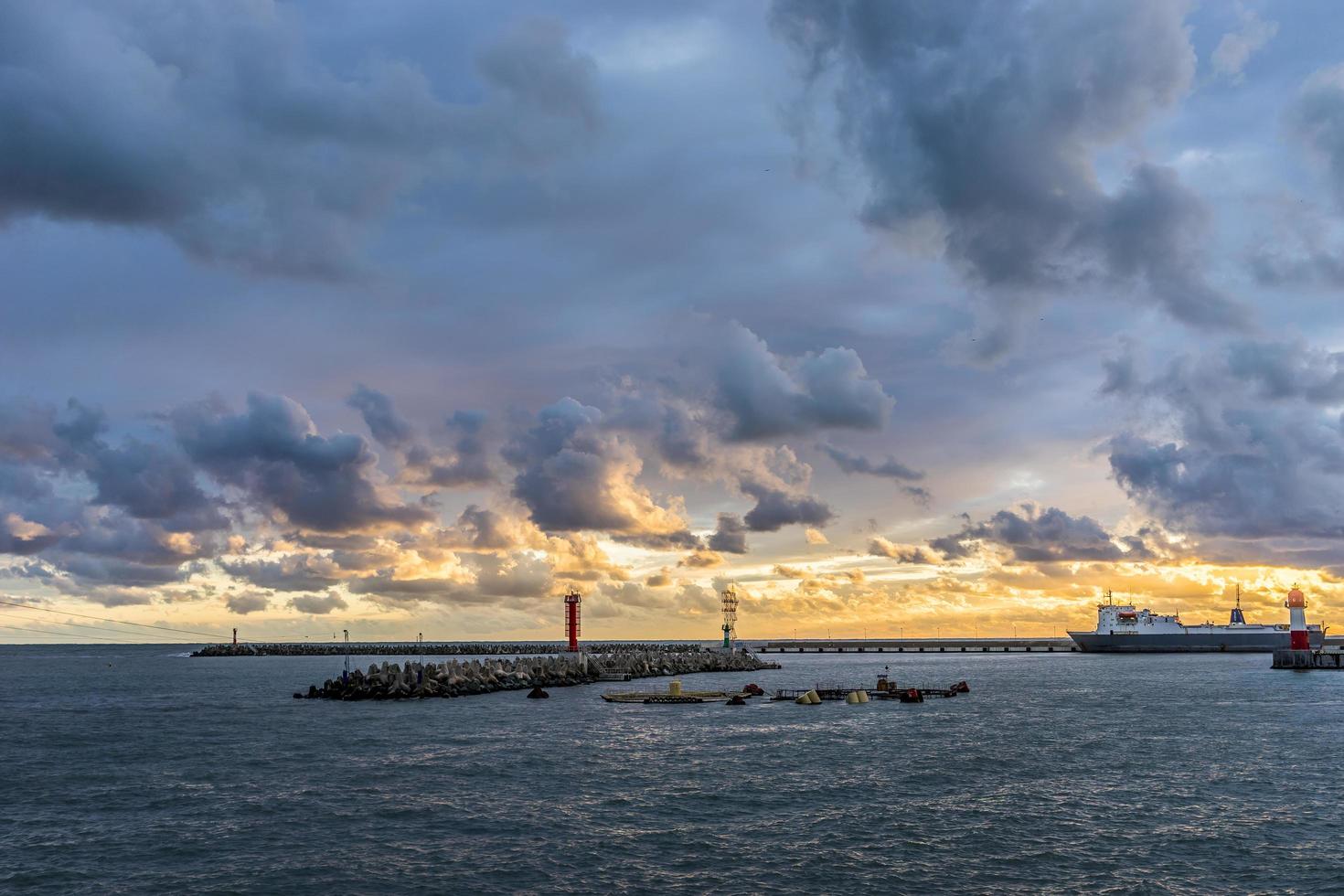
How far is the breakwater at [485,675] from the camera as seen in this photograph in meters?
88.5

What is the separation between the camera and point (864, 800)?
39.5 m

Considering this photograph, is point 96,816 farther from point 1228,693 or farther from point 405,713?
point 1228,693

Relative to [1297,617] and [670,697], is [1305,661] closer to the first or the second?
[1297,617]

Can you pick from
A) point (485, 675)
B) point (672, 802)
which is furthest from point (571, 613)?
point (672, 802)

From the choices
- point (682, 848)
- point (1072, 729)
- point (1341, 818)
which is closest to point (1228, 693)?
point (1072, 729)

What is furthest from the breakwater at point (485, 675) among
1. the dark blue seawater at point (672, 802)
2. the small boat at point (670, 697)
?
the dark blue seawater at point (672, 802)

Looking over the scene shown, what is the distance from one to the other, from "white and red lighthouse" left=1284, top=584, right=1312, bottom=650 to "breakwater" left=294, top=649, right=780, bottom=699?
256 feet

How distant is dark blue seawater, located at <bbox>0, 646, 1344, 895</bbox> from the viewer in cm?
2869

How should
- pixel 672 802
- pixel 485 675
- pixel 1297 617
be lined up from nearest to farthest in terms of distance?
1. pixel 672 802
2. pixel 485 675
3. pixel 1297 617

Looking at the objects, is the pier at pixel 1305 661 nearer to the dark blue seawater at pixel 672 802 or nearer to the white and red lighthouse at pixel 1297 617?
the white and red lighthouse at pixel 1297 617

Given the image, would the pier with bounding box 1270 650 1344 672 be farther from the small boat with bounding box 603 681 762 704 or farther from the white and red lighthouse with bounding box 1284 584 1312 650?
the small boat with bounding box 603 681 762 704

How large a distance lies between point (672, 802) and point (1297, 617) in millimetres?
130559

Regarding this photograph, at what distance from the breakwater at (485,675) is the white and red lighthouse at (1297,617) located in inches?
3077

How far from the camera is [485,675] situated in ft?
324
